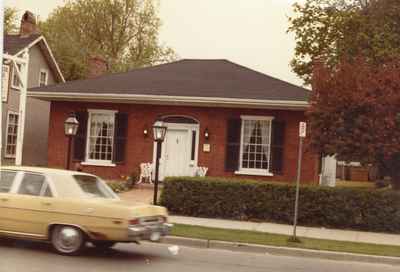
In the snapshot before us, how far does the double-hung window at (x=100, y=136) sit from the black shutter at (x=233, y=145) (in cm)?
470

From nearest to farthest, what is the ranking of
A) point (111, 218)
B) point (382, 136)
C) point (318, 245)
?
point (111, 218), point (318, 245), point (382, 136)

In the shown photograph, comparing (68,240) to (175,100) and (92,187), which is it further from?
(175,100)

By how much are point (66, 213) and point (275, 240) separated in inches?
216

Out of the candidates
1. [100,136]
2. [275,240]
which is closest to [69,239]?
[275,240]

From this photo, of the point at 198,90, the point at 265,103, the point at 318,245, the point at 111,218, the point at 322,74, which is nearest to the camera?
the point at 111,218

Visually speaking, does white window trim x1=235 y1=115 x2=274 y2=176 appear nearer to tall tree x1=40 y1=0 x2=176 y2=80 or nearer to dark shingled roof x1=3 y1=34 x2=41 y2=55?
dark shingled roof x1=3 y1=34 x2=41 y2=55

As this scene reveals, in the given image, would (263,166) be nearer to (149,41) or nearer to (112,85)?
(112,85)

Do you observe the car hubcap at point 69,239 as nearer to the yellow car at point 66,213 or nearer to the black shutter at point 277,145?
the yellow car at point 66,213

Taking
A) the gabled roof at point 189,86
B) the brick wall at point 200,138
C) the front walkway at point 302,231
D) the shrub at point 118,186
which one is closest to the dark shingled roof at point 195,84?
the gabled roof at point 189,86

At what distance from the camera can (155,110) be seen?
24.8m

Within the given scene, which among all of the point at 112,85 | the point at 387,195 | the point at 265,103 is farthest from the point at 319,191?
the point at 112,85

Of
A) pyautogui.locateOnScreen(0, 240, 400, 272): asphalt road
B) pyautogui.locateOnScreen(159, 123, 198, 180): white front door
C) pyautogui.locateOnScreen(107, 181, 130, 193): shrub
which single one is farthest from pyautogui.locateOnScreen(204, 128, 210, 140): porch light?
pyautogui.locateOnScreen(0, 240, 400, 272): asphalt road

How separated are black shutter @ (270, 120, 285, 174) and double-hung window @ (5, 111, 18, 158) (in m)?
14.1

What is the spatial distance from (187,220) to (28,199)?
6865 millimetres
